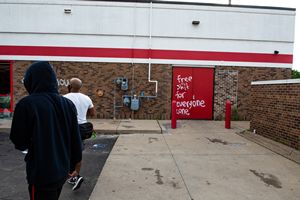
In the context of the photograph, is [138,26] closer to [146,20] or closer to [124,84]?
[146,20]

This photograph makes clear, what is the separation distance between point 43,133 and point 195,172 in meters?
3.78

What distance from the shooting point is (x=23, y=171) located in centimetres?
560

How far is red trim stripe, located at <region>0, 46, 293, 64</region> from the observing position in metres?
13.0

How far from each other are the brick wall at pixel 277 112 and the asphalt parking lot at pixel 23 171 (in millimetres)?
4910

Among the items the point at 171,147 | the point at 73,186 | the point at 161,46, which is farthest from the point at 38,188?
the point at 161,46

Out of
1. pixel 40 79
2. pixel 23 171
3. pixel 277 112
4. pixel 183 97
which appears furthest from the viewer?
pixel 183 97

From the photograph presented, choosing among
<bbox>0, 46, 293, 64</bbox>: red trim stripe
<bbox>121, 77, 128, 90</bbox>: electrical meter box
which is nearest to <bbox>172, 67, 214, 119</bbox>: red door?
<bbox>0, 46, 293, 64</bbox>: red trim stripe

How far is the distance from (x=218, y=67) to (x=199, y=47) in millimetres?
1357

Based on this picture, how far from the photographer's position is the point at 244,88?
1363 cm

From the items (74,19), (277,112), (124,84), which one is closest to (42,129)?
(277,112)

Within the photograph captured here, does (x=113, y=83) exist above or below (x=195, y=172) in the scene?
above

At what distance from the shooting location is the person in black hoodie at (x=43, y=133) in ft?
7.59

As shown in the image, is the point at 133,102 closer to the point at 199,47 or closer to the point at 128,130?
the point at 128,130

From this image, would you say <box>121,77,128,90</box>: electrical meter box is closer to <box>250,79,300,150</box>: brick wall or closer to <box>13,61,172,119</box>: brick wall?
<box>13,61,172,119</box>: brick wall
